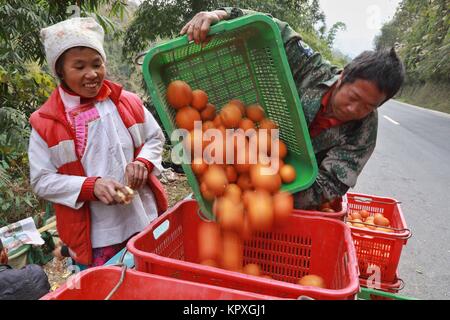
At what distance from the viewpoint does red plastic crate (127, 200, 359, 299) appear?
107cm

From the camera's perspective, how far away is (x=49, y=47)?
154 centimetres

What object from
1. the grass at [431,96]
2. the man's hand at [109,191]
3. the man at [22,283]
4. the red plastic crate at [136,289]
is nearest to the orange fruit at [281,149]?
the man's hand at [109,191]

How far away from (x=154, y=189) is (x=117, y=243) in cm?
32

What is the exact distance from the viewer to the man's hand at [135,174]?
158cm

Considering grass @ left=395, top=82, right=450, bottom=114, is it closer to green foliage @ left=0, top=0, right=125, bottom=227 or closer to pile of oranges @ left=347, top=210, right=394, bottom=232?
pile of oranges @ left=347, top=210, right=394, bottom=232

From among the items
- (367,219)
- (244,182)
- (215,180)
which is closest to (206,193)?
(215,180)

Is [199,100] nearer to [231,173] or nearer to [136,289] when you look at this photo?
[231,173]

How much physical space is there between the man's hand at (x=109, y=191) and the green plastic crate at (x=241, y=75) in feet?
0.90

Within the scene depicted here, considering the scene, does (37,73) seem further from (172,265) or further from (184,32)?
(172,265)

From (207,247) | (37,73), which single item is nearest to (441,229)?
(207,247)

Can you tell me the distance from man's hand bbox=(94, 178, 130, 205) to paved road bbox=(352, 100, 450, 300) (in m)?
2.51

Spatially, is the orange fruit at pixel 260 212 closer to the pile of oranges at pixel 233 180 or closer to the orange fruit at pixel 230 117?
the pile of oranges at pixel 233 180

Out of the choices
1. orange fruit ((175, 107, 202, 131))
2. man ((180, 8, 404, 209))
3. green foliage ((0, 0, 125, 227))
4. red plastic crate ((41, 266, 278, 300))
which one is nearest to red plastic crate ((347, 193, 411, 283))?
man ((180, 8, 404, 209))

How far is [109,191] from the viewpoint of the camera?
1.44 metres
